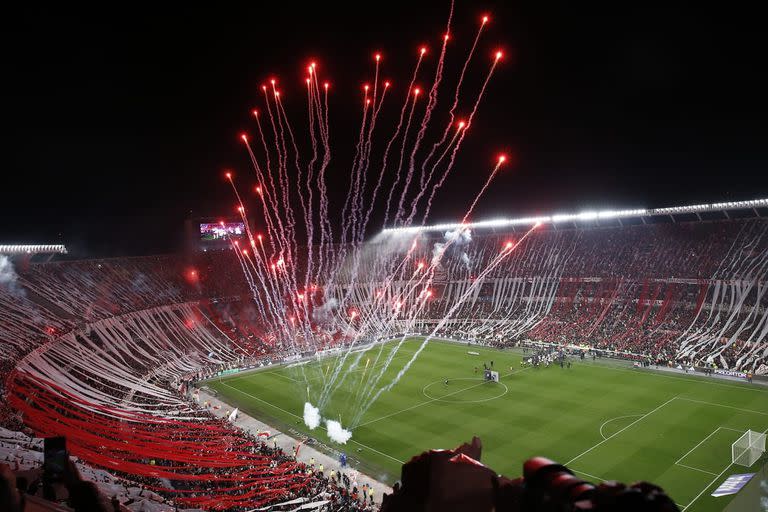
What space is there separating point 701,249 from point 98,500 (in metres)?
51.0

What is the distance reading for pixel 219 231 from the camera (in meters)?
61.3

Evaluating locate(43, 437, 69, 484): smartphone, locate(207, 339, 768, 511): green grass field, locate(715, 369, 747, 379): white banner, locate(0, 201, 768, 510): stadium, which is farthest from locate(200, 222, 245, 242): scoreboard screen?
locate(43, 437, 69, 484): smartphone

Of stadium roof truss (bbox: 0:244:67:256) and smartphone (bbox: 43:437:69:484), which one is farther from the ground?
stadium roof truss (bbox: 0:244:67:256)

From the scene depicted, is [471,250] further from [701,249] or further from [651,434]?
[651,434]

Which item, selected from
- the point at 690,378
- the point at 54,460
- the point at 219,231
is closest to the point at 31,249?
the point at 219,231

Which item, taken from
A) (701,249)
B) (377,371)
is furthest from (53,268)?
(701,249)

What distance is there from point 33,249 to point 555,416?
4417cm

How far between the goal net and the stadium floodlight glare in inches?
1886

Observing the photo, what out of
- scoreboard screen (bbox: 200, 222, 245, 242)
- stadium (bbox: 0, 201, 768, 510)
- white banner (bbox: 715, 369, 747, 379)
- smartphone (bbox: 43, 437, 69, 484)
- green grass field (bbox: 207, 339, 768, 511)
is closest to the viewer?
smartphone (bbox: 43, 437, 69, 484)

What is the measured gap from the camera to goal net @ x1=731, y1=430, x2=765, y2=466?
19359 millimetres

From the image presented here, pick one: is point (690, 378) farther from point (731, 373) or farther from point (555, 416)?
point (555, 416)

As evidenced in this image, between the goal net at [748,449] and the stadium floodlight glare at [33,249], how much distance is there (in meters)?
47.9

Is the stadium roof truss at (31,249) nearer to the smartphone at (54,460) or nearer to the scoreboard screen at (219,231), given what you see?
the scoreboard screen at (219,231)

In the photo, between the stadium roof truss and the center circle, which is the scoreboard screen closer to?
the stadium roof truss
